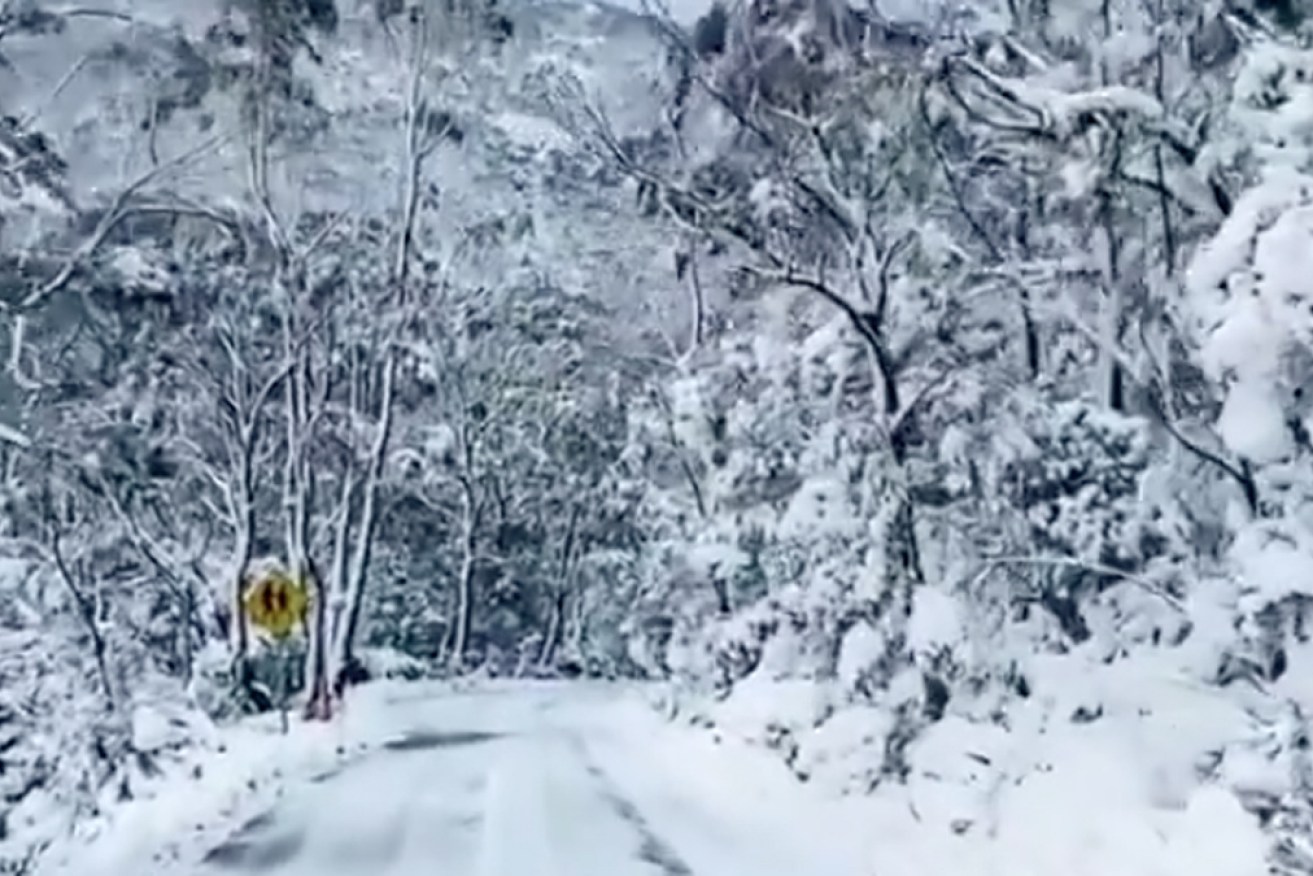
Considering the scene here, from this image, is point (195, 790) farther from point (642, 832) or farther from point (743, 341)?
point (743, 341)

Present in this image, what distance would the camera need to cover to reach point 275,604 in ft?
93.9

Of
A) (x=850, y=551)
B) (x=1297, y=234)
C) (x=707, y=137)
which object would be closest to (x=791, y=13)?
(x=707, y=137)

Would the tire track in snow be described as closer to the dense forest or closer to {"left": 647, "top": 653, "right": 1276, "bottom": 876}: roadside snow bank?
{"left": 647, "top": 653, "right": 1276, "bottom": 876}: roadside snow bank

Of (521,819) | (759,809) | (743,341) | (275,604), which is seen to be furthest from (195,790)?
(743,341)

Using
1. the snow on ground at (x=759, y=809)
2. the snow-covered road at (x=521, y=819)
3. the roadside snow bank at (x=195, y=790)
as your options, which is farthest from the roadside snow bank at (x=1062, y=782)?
the roadside snow bank at (x=195, y=790)

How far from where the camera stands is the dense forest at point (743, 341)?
11.4 metres

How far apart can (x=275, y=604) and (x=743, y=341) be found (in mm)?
8164

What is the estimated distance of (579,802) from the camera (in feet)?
63.9

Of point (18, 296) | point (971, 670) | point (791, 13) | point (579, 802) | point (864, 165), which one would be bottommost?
point (579, 802)

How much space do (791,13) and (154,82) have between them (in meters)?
8.72

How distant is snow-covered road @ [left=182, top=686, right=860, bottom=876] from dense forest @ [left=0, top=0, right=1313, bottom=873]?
4.16 feet

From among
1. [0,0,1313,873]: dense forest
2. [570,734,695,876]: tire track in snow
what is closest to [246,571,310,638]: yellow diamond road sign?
[0,0,1313,873]: dense forest

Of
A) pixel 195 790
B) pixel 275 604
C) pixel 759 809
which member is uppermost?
pixel 275 604

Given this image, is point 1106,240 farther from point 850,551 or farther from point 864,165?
point 850,551
